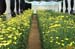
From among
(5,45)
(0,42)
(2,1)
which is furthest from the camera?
(2,1)

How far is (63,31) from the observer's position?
27.7 feet

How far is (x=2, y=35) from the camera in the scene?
708 centimetres

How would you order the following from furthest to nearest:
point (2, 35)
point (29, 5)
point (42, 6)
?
point (42, 6) < point (29, 5) < point (2, 35)

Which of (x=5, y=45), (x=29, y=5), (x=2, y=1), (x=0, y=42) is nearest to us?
(x=5, y=45)

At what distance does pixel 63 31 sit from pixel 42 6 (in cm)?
4378

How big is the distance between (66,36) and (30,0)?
43623 millimetres

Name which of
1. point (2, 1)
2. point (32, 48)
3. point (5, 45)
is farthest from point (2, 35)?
point (2, 1)

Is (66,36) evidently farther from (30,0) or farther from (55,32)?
(30,0)

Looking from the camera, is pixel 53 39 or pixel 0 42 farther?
pixel 53 39

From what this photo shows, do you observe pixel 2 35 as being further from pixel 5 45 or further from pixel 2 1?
pixel 2 1

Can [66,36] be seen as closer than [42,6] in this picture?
Yes

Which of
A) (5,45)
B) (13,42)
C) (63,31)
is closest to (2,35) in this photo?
(13,42)

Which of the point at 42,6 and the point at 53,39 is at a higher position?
the point at 53,39

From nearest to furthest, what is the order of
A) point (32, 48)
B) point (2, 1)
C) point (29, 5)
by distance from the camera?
point (32, 48)
point (2, 1)
point (29, 5)
